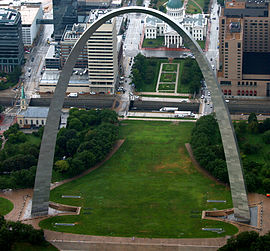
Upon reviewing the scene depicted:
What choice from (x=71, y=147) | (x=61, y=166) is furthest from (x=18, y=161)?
(x=71, y=147)

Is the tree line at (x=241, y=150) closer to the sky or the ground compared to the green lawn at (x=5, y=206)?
closer to the sky

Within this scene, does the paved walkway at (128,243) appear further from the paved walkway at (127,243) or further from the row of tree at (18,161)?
the row of tree at (18,161)

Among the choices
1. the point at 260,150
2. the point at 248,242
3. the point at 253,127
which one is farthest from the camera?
the point at 253,127

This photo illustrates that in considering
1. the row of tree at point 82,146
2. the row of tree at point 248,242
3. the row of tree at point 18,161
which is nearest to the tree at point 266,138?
the row of tree at point 82,146

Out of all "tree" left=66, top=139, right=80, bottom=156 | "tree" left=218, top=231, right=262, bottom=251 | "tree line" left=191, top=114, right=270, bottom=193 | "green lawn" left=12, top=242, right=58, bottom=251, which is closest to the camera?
"tree" left=218, top=231, right=262, bottom=251

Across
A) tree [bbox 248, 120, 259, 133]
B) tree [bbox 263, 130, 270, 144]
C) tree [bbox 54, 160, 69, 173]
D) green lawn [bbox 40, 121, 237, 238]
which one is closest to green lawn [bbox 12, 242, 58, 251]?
green lawn [bbox 40, 121, 237, 238]

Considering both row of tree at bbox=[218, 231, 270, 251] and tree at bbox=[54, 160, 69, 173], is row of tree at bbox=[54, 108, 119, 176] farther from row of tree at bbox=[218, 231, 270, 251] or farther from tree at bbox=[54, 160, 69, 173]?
row of tree at bbox=[218, 231, 270, 251]

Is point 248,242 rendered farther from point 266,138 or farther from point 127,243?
point 266,138
